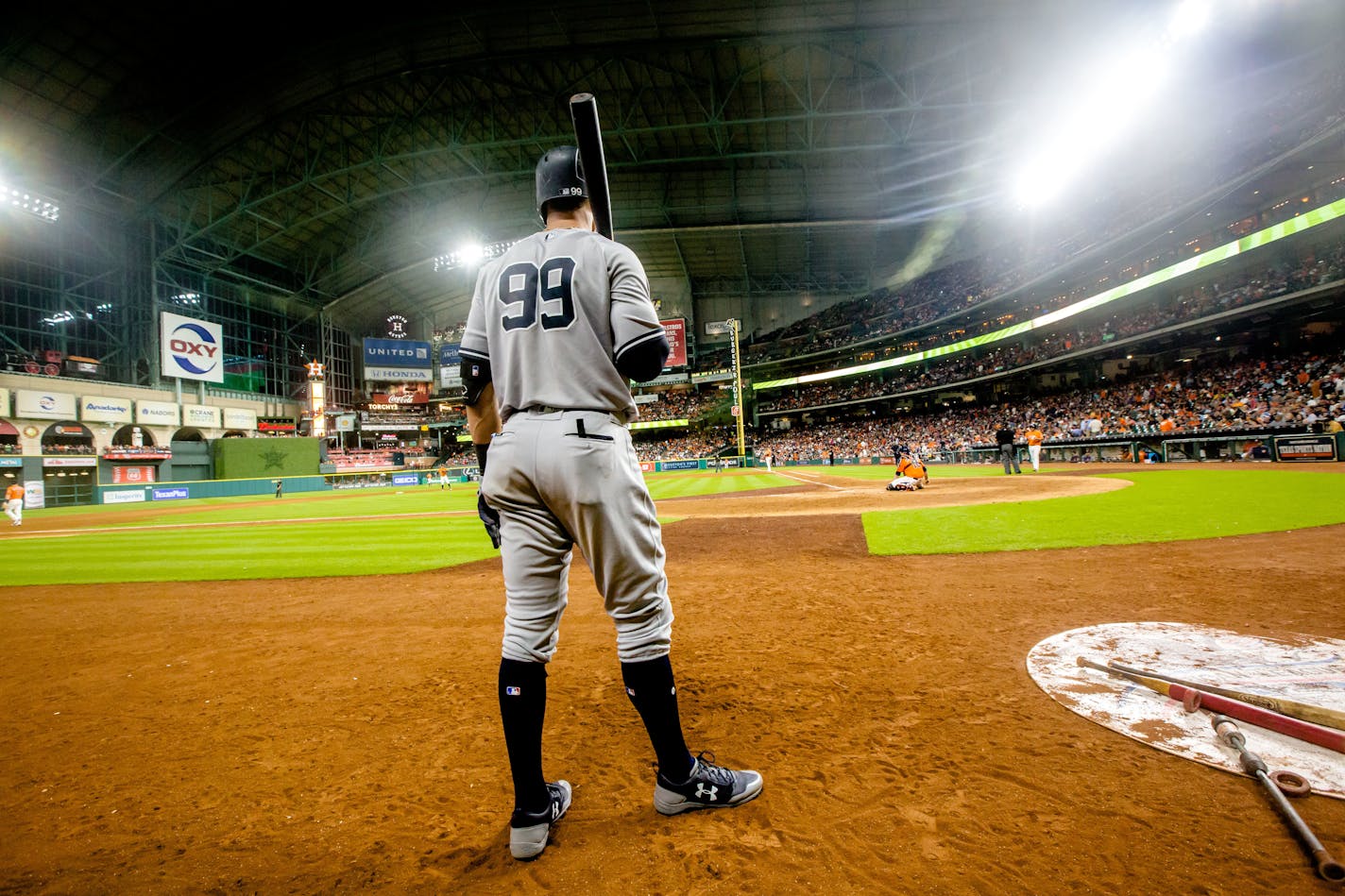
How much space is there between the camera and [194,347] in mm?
33594

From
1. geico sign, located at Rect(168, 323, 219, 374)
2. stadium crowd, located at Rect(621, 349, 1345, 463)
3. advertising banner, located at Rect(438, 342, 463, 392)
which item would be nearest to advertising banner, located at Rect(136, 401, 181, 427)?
geico sign, located at Rect(168, 323, 219, 374)

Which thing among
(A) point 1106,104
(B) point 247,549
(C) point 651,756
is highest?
(A) point 1106,104

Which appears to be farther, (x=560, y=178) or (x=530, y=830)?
(x=560, y=178)

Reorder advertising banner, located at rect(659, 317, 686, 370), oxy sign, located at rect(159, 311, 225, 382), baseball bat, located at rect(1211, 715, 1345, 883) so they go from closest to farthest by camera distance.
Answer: baseball bat, located at rect(1211, 715, 1345, 883) < oxy sign, located at rect(159, 311, 225, 382) < advertising banner, located at rect(659, 317, 686, 370)

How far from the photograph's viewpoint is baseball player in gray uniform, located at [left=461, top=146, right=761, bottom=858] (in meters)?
1.54

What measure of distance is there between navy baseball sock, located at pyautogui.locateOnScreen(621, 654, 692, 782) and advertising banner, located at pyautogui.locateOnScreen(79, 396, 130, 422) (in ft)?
138

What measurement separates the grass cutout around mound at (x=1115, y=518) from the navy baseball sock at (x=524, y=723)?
459 cm

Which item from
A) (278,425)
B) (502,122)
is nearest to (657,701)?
(502,122)

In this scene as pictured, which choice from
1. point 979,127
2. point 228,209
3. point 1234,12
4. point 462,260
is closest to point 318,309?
point 228,209

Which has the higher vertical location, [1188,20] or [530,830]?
Result: [1188,20]

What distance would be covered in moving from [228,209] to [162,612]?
3823cm

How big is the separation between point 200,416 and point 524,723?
45124 millimetres

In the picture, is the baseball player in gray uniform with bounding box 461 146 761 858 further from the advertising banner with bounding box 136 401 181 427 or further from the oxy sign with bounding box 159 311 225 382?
the oxy sign with bounding box 159 311 225 382

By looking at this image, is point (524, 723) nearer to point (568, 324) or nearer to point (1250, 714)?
point (568, 324)
